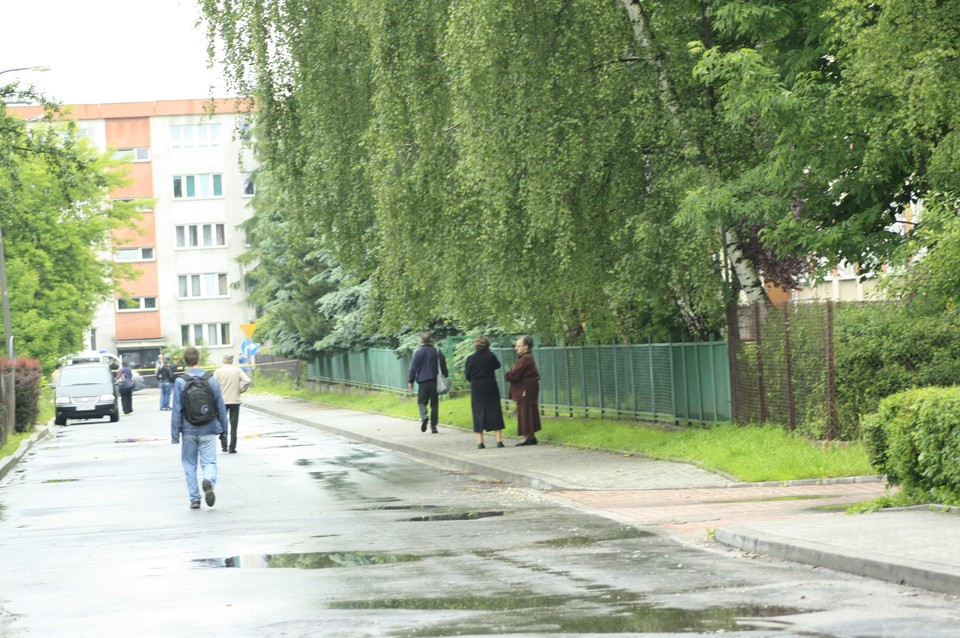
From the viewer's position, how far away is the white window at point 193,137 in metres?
92.3

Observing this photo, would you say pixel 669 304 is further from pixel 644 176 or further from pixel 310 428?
pixel 310 428

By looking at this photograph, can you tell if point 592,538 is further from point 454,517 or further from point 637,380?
point 637,380

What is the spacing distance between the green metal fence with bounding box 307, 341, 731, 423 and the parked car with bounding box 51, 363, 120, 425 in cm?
1622

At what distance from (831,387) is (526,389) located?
671 centimetres

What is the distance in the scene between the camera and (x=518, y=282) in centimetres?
2005

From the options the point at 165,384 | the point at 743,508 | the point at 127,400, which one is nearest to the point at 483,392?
the point at 743,508

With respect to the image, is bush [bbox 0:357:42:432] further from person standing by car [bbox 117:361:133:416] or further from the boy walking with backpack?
the boy walking with backpack

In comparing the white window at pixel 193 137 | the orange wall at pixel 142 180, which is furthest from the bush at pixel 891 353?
the orange wall at pixel 142 180

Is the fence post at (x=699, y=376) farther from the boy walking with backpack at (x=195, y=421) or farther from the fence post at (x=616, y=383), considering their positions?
the boy walking with backpack at (x=195, y=421)

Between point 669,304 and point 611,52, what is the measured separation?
4.34 metres

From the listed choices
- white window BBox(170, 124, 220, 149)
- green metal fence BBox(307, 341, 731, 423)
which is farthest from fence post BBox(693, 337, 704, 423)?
white window BBox(170, 124, 220, 149)

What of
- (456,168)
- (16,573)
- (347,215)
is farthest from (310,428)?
(16,573)

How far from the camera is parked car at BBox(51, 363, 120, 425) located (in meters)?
44.4

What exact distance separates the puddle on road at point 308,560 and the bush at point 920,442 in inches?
166
